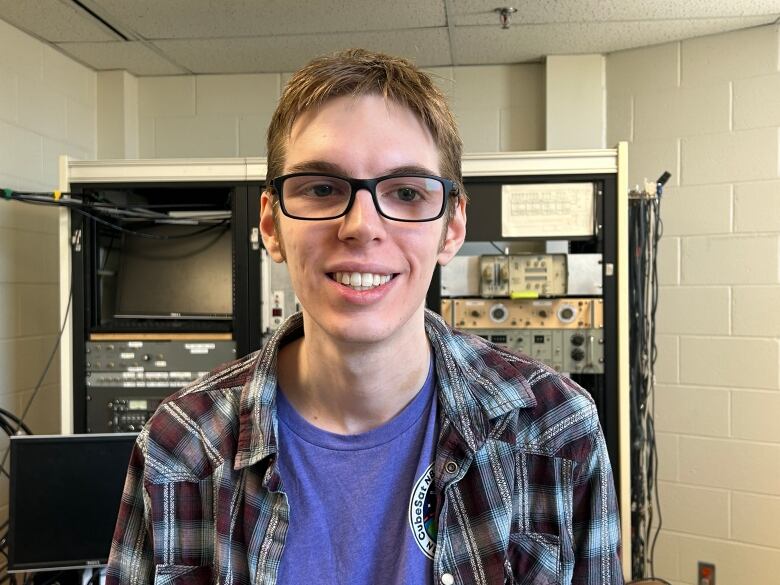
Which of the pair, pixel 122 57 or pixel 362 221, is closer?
pixel 362 221

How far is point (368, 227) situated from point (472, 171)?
4.44 ft

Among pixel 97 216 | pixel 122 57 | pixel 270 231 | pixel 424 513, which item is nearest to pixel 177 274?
pixel 97 216

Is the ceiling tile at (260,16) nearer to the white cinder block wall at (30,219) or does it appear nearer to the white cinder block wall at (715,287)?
the white cinder block wall at (30,219)

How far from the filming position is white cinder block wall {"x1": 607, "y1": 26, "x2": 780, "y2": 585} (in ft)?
7.73

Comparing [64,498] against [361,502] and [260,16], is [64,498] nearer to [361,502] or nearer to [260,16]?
[361,502]

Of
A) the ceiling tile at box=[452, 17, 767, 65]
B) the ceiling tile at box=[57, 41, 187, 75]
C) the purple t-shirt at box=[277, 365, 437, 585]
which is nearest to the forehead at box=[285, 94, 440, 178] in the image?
the purple t-shirt at box=[277, 365, 437, 585]

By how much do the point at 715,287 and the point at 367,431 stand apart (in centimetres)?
211

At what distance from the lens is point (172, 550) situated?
0.85m

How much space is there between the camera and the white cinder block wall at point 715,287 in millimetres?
2357

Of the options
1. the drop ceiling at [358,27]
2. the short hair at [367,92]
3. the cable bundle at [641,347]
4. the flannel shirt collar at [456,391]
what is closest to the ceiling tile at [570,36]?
the drop ceiling at [358,27]

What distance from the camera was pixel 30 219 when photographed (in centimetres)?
239

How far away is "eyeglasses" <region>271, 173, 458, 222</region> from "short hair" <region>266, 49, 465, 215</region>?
6cm

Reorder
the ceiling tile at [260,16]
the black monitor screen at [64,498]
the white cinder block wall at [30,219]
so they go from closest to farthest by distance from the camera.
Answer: the black monitor screen at [64,498]
the ceiling tile at [260,16]
the white cinder block wall at [30,219]

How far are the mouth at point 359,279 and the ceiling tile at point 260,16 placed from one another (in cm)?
170
